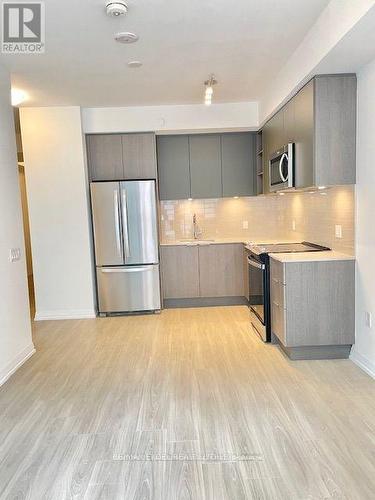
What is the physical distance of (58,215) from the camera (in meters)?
4.96

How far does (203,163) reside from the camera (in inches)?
214

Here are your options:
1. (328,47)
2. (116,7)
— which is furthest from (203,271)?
(116,7)

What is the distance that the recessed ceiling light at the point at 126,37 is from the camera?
2.86 m

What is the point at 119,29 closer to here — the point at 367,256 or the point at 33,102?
the point at 33,102

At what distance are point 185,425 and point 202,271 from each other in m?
3.02

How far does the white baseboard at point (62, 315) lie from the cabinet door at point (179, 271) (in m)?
1.13

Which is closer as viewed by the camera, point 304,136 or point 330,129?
point 330,129

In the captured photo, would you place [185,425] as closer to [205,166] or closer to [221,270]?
[221,270]

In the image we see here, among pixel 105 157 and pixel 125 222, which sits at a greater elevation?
pixel 105 157

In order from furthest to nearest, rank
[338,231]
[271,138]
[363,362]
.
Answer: [271,138]
[338,231]
[363,362]

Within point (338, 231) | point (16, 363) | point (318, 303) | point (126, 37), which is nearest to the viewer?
point (126, 37)

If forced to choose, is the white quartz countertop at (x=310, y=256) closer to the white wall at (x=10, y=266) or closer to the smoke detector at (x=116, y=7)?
the smoke detector at (x=116, y=7)

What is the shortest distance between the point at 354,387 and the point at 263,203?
3408mm

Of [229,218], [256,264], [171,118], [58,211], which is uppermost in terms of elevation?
[171,118]
